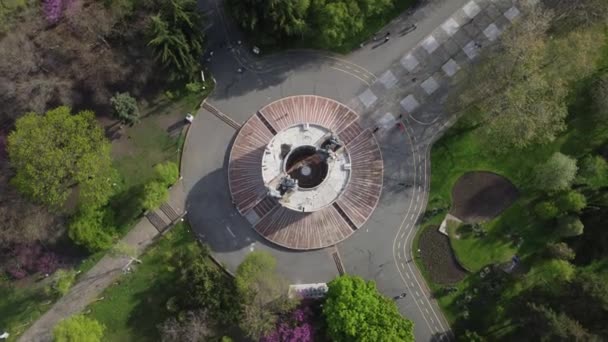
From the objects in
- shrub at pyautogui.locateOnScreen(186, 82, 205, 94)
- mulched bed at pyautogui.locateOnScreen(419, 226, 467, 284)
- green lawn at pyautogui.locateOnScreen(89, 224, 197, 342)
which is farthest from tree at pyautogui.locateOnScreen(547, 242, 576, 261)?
shrub at pyautogui.locateOnScreen(186, 82, 205, 94)

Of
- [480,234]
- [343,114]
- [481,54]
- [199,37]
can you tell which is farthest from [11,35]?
[480,234]

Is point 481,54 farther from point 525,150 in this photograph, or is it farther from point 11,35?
point 11,35

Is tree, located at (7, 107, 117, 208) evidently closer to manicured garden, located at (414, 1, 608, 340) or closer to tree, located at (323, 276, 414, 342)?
tree, located at (323, 276, 414, 342)

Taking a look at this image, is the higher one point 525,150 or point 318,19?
point 318,19

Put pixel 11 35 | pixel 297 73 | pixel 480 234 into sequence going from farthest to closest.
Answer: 1. pixel 297 73
2. pixel 480 234
3. pixel 11 35

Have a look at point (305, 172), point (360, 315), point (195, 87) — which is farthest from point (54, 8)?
point (360, 315)

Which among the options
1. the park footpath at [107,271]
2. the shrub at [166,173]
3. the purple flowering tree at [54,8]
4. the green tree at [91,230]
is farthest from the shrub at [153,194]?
the purple flowering tree at [54,8]
